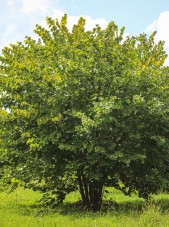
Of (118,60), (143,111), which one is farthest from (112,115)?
(118,60)

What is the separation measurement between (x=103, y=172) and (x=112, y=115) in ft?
6.72

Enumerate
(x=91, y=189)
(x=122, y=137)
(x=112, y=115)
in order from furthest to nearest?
(x=91, y=189)
(x=122, y=137)
(x=112, y=115)

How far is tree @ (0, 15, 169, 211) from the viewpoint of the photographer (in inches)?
431

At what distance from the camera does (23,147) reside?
40.1ft

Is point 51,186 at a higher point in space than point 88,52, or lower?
lower

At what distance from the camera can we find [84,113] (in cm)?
1100

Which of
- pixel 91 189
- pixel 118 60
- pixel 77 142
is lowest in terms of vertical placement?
pixel 91 189

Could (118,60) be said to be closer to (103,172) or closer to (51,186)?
(103,172)

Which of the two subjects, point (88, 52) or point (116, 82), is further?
point (88, 52)

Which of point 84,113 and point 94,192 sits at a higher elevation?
point 84,113

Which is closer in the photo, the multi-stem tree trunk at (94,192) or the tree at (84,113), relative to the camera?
the tree at (84,113)

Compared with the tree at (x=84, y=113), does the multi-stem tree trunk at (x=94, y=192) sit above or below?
below


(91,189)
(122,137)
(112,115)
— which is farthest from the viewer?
(91,189)

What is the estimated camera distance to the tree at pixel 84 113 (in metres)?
11.0
